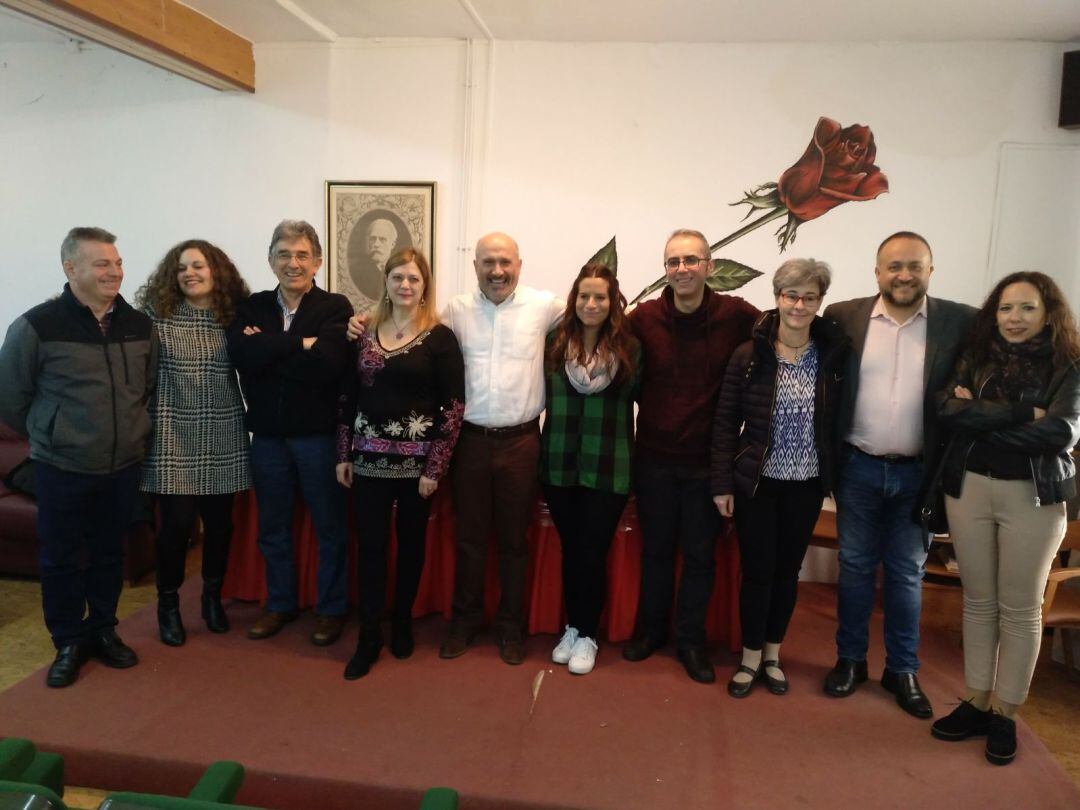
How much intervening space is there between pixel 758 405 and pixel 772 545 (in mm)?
497

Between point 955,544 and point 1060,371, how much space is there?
62 cm

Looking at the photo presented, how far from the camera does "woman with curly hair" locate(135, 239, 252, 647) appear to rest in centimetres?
252

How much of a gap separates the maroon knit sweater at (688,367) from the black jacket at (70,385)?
1820 millimetres

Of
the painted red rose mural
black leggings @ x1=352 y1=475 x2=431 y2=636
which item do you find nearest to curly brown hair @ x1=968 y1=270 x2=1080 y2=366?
the painted red rose mural

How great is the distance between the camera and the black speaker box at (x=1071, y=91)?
353 centimetres

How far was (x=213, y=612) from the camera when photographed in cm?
284

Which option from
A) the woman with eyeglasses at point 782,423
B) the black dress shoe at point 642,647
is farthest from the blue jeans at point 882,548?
the black dress shoe at point 642,647

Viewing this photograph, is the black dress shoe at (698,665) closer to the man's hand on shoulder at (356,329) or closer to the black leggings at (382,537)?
the black leggings at (382,537)

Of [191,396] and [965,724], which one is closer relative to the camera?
[965,724]

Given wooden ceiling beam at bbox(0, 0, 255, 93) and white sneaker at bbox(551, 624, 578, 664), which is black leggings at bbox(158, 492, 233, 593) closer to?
white sneaker at bbox(551, 624, 578, 664)

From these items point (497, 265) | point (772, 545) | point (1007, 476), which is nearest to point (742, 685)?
point (772, 545)

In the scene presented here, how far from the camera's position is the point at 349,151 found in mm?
4125

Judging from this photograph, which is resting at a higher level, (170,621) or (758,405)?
(758,405)

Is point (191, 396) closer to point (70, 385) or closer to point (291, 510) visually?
point (70, 385)
